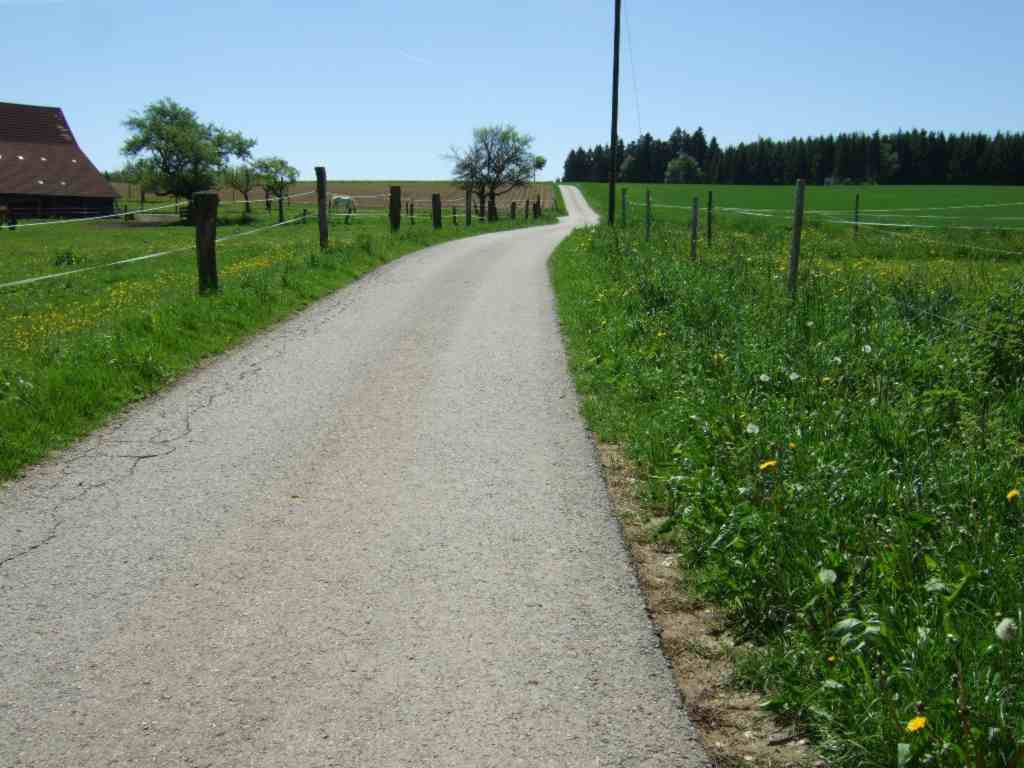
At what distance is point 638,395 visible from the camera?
746cm

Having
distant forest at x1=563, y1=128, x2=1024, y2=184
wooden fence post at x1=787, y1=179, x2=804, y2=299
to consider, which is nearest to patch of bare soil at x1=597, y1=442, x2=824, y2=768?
wooden fence post at x1=787, y1=179, x2=804, y2=299

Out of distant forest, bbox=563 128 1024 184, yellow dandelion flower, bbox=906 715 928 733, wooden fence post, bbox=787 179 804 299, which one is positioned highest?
distant forest, bbox=563 128 1024 184

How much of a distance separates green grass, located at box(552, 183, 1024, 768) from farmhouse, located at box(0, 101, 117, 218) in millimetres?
65038

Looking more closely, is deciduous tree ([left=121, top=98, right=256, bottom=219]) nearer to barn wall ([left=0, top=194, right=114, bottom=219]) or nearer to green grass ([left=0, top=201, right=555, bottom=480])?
barn wall ([left=0, top=194, right=114, bottom=219])

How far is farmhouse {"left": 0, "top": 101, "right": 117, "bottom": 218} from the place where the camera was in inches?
2532

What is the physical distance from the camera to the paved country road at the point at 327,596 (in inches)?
120

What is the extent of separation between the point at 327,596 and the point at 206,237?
918cm

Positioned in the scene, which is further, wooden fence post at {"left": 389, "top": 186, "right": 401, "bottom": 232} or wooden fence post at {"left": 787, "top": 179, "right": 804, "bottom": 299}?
wooden fence post at {"left": 389, "top": 186, "right": 401, "bottom": 232}

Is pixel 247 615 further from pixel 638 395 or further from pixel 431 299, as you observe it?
pixel 431 299

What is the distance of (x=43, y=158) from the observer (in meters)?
69.5

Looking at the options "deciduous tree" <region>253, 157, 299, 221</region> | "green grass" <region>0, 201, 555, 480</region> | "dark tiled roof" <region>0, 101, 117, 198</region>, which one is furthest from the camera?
"deciduous tree" <region>253, 157, 299, 221</region>

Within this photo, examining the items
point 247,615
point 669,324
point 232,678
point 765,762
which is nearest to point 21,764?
point 232,678

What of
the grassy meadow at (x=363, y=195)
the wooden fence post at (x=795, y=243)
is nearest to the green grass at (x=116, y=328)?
the wooden fence post at (x=795, y=243)

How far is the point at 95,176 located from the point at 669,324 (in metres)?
73.4
